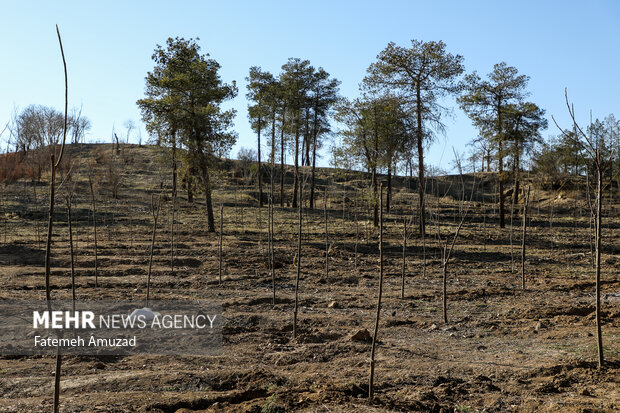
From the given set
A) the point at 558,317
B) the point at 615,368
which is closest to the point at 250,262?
the point at 558,317

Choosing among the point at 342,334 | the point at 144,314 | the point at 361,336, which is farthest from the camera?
the point at 144,314

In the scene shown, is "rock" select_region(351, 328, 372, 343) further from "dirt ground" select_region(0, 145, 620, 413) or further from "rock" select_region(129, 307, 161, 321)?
"rock" select_region(129, 307, 161, 321)

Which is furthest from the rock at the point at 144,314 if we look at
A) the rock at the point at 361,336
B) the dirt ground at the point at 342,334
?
the rock at the point at 361,336

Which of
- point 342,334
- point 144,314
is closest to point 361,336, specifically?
point 342,334

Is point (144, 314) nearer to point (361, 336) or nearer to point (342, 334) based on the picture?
point (342, 334)

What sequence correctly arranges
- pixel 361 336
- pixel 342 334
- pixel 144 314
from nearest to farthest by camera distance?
pixel 361 336 → pixel 342 334 → pixel 144 314

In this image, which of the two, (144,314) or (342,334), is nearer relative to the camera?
(342,334)

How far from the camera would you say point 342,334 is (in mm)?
8492

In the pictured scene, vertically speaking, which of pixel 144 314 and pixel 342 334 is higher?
pixel 144 314

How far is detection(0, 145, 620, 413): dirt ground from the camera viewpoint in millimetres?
5625

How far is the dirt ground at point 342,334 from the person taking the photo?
221 inches

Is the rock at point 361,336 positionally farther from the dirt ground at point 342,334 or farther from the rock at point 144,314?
the rock at point 144,314

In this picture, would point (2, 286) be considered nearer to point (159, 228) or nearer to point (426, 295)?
point (426, 295)

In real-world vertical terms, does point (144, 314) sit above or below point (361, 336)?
above
